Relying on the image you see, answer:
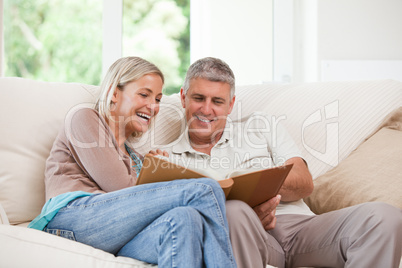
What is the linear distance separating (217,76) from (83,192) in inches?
32.9

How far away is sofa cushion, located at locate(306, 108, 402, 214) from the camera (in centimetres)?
166

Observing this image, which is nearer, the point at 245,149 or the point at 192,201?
the point at 192,201

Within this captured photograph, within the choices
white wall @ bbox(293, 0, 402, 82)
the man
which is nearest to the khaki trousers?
the man

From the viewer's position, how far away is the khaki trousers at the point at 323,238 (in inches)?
49.9

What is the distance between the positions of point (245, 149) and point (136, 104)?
52 cm

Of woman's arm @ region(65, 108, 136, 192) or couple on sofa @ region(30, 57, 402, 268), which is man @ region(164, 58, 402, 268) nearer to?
couple on sofa @ region(30, 57, 402, 268)

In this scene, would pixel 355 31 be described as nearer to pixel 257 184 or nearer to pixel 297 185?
pixel 297 185

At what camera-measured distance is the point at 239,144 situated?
6.29 ft

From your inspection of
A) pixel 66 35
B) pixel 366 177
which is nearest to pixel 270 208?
pixel 366 177

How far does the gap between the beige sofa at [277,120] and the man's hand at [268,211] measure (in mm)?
362

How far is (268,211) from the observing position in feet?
4.88

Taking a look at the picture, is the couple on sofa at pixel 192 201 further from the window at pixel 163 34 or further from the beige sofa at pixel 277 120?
the window at pixel 163 34

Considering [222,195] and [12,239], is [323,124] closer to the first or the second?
[222,195]

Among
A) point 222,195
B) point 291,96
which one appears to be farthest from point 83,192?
point 291,96
